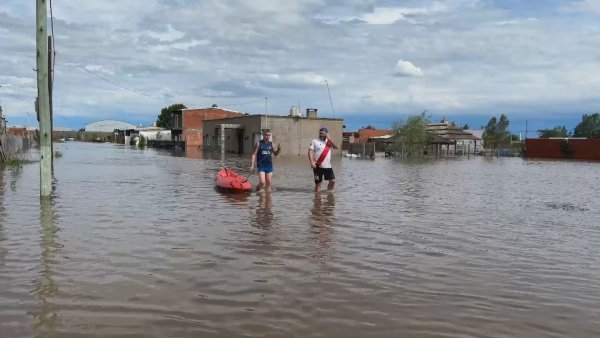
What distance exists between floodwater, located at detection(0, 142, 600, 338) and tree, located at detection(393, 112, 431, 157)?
50758 millimetres

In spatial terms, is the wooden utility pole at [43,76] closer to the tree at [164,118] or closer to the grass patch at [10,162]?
the grass patch at [10,162]

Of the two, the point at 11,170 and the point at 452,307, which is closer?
the point at 452,307

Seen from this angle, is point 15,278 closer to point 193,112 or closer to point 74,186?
point 74,186

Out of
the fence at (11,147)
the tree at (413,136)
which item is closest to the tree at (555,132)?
the tree at (413,136)

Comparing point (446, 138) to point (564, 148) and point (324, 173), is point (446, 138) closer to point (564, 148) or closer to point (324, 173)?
point (564, 148)

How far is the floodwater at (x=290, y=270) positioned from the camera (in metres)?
4.64

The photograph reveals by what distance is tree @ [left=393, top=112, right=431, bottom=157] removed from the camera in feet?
206

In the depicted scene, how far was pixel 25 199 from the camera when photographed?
12297mm

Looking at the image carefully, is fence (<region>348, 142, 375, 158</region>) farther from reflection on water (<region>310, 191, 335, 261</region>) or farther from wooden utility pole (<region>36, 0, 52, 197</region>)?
wooden utility pole (<region>36, 0, 52, 197</region>)

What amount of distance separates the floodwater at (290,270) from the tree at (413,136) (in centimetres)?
5076

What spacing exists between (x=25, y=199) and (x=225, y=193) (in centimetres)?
486

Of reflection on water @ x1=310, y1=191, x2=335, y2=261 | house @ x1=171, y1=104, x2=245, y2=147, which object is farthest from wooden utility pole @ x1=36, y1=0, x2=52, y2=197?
house @ x1=171, y1=104, x2=245, y2=147

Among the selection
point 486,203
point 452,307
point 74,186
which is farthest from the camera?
point 74,186

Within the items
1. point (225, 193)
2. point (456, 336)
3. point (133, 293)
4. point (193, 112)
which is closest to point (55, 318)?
point (133, 293)
